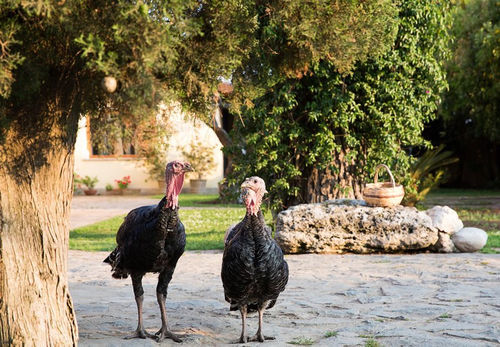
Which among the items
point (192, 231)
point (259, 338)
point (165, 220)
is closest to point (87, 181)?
point (192, 231)

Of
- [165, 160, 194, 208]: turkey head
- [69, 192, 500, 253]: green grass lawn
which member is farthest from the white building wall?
[165, 160, 194, 208]: turkey head

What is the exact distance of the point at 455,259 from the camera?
8.88 metres

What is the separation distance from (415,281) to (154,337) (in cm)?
371

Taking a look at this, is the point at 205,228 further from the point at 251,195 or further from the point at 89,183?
the point at 89,183

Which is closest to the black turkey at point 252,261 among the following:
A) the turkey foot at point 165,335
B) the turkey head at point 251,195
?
the turkey head at point 251,195

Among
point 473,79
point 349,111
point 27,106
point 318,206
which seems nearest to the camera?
point 27,106

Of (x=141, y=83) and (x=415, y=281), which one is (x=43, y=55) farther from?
(x=415, y=281)

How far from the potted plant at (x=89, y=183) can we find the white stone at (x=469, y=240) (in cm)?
1909

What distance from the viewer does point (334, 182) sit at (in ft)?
35.4

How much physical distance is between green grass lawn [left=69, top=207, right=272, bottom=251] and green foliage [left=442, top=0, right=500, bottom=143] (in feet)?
31.3

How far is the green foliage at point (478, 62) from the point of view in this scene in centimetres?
1912

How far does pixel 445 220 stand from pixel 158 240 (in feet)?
20.4

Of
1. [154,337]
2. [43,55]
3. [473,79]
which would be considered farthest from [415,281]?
[473,79]

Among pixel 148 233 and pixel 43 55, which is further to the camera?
pixel 148 233
